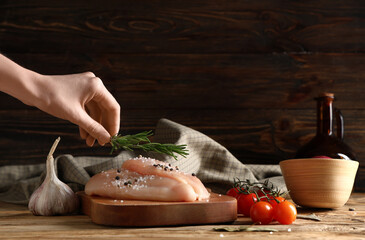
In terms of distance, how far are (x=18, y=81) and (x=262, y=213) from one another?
0.63m

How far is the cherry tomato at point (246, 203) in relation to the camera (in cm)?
114

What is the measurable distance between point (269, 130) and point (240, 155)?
168 mm

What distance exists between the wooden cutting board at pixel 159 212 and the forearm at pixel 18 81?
28cm

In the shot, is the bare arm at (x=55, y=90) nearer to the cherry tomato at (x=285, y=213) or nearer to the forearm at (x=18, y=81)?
the forearm at (x=18, y=81)

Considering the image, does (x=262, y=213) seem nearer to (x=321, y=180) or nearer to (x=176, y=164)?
(x=321, y=180)

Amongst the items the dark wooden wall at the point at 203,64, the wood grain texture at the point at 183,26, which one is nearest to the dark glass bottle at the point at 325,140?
the dark wooden wall at the point at 203,64

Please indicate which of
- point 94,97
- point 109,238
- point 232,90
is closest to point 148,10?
point 232,90

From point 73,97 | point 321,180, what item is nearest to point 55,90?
point 73,97

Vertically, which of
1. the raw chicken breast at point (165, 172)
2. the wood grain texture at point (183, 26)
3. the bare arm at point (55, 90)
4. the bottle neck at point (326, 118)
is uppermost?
the wood grain texture at point (183, 26)

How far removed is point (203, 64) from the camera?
1.96 meters

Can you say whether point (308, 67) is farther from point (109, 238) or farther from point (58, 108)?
point (109, 238)

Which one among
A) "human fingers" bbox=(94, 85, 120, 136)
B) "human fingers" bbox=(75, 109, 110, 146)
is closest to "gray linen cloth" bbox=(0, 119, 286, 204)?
"human fingers" bbox=(94, 85, 120, 136)

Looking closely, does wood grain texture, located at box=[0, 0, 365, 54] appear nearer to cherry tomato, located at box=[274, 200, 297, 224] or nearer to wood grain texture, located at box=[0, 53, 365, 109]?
wood grain texture, located at box=[0, 53, 365, 109]

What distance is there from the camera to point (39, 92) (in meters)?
1.03
